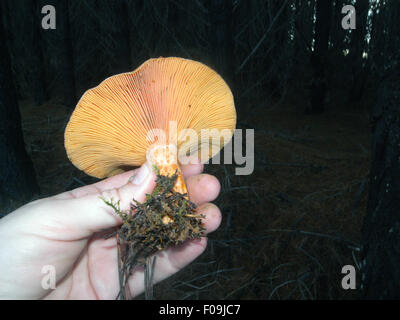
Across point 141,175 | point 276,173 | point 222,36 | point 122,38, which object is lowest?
point 276,173

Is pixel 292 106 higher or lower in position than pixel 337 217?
higher

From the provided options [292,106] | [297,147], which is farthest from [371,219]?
[292,106]

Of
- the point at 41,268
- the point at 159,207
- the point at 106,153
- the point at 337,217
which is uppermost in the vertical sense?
the point at 106,153

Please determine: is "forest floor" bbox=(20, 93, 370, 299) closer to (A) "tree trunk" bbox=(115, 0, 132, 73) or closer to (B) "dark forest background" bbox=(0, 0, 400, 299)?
(B) "dark forest background" bbox=(0, 0, 400, 299)

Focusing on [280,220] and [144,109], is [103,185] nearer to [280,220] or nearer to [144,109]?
[144,109]

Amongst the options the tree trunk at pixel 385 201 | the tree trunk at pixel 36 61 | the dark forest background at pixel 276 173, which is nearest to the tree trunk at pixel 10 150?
the dark forest background at pixel 276 173

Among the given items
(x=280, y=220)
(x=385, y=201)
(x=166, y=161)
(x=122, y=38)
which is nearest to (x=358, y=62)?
(x=122, y=38)

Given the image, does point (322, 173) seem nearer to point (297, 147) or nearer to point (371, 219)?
point (297, 147)

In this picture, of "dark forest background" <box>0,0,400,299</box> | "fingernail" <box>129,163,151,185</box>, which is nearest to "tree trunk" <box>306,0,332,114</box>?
"dark forest background" <box>0,0,400,299</box>
